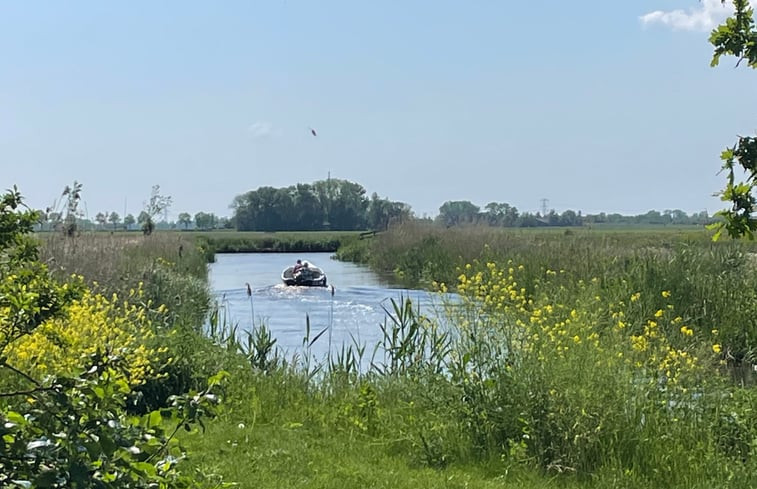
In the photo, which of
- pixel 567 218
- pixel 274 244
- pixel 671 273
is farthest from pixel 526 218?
pixel 671 273

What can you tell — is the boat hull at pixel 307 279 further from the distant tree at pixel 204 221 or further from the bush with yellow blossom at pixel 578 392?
the distant tree at pixel 204 221

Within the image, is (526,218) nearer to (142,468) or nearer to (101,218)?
(101,218)

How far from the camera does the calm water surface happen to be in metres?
11.8

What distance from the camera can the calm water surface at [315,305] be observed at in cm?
1180

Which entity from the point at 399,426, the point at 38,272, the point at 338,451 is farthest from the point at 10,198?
the point at 399,426

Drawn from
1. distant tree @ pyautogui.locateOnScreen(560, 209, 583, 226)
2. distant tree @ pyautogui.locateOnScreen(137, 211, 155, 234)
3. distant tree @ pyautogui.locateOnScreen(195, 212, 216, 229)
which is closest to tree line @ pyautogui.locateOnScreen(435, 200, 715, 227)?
distant tree @ pyautogui.locateOnScreen(560, 209, 583, 226)

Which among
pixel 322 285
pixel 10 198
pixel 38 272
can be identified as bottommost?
pixel 322 285

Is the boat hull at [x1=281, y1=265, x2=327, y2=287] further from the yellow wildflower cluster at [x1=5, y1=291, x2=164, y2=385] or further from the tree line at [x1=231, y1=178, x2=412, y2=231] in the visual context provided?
the tree line at [x1=231, y1=178, x2=412, y2=231]

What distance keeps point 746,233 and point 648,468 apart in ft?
9.46

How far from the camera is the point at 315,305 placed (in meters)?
17.6

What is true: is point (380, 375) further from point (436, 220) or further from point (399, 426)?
point (436, 220)

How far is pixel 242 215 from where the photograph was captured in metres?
67.2

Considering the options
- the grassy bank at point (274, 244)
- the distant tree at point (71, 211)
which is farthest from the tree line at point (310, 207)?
the distant tree at point (71, 211)

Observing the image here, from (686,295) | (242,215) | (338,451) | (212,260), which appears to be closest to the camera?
(338,451)
